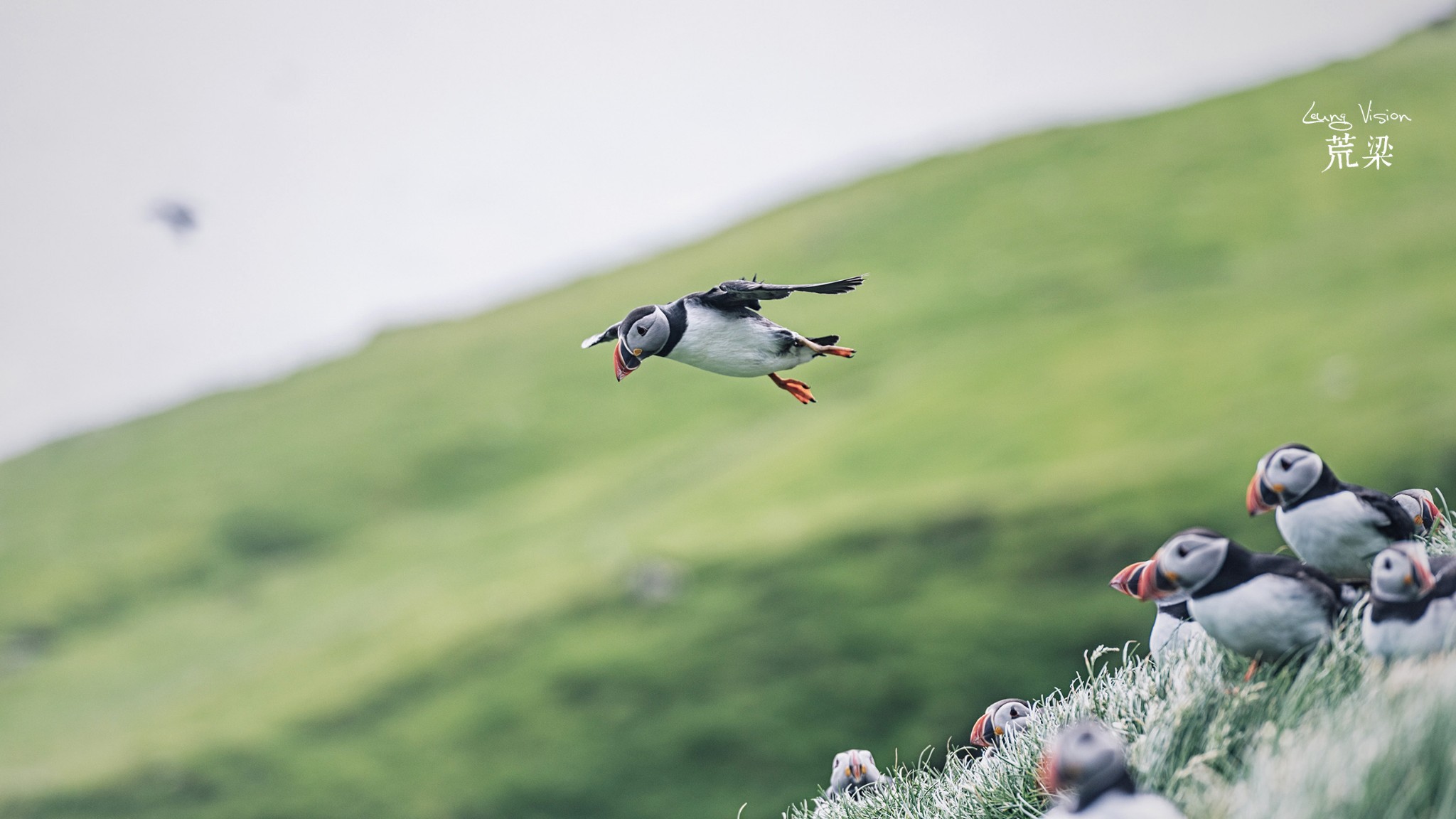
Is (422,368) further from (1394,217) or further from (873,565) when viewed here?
(1394,217)

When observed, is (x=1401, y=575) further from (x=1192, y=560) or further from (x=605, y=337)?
(x=605, y=337)

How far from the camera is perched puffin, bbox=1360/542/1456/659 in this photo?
260 centimetres

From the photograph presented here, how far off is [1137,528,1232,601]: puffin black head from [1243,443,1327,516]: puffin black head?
414 mm

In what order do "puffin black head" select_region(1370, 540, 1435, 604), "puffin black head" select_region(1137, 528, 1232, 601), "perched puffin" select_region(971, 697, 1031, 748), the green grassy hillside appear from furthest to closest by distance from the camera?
the green grassy hillside < "perched puffin" select_region(971, 697, 1031, 748) < "puffin black head" select_region(1137, 528, 1232, 601) < "puffin black head" select_region(1370, 540, 1435, 604)

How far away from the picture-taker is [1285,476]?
3182 mm

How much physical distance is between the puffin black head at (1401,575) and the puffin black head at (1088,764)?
86cm

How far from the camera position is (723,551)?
18266 mm

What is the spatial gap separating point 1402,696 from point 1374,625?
0.93 feet

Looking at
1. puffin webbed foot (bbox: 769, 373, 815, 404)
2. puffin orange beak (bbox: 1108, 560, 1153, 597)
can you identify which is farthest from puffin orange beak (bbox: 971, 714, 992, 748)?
puffin webbed foot (bbox: 769, 373, 815, 404)

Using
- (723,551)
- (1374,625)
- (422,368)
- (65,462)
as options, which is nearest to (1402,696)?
(1374,625)

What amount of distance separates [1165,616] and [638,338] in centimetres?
264

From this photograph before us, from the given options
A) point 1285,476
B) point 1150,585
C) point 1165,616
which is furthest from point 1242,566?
point 1165,616

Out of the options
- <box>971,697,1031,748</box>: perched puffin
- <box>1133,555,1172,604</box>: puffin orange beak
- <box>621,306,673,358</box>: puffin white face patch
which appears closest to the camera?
<box>621,306,673,358</box>: puffin white face patch

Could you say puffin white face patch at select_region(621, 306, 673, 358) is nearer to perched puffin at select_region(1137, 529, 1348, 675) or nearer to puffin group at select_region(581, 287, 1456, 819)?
puffin group at select_region(581, 287, 1456, 819)
